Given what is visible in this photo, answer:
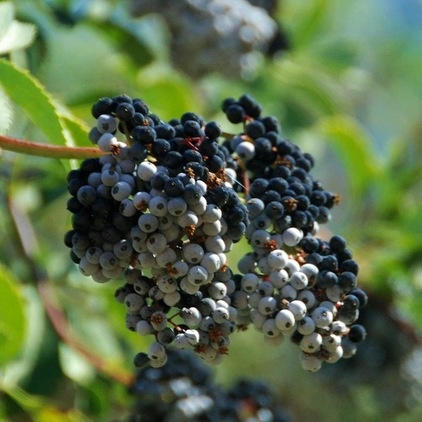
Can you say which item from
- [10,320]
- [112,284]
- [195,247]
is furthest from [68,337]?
[195,247]

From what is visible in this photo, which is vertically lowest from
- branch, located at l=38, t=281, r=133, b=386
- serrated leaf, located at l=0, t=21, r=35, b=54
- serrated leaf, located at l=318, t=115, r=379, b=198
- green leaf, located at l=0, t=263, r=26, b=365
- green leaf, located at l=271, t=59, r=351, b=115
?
branch, located at l=38, t=281, r=133, b=386

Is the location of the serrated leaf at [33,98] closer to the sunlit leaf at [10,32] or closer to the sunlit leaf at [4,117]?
the sunlit leaf at [4,117]

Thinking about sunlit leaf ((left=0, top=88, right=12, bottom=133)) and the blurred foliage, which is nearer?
sunlit leaf ((left=0, top=88, right=12, bottom=133))

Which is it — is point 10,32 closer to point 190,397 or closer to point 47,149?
point 47,149

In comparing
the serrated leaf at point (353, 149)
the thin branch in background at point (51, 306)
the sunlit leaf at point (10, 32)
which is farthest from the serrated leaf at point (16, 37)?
the serrated leaf at point (353, 149)

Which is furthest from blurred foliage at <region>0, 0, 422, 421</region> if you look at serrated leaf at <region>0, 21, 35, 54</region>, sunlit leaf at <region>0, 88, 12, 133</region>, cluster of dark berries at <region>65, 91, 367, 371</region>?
cluster of dark berries at <region>65, 91, 367, 371</region>

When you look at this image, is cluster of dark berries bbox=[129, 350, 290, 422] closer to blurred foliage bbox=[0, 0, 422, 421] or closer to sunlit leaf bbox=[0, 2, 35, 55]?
blurred foliage bbox=[0, 0, 422, 421]
